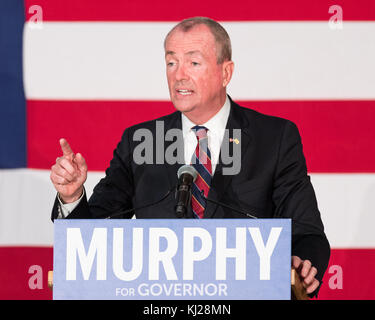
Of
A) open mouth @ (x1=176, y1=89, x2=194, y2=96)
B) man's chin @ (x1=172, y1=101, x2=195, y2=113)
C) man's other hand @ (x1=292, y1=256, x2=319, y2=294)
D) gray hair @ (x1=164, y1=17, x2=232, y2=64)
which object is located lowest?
man's other hand @ (x1=292, y1=256, x2=319, y2=294)

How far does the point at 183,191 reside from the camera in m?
1.63

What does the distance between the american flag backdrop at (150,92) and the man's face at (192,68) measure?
0.65 m

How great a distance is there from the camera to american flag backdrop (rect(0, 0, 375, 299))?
2865 mm

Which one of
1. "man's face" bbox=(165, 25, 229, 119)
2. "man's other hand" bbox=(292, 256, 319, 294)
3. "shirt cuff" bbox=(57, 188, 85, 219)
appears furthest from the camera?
"man's face" bbox=(165, 25, 229, 119)

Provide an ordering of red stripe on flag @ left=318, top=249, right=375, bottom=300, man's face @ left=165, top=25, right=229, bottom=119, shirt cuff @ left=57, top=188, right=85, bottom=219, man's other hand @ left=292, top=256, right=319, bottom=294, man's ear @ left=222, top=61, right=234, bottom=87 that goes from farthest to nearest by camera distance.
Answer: red stripe on flag @ left=318, top=249, right=375, bottom=300 → man's ear @ left=222, top=61, right=234, bottom=87 → man's face @ left=165, top=25, right=229, bottom=119 → shirt cuff @ left=57, top=188, right=85, bottom=219 → man's other hand @ left=292, top=256, right=319, bottom=294

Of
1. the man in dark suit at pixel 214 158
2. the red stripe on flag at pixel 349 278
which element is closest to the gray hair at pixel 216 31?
the man in dark suit at pixel 214 158

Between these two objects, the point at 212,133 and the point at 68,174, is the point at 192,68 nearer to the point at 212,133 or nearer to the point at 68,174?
the point at 212,133

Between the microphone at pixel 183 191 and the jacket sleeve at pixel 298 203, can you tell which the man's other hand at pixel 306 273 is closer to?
the jacket sleeve at pixel 298 203

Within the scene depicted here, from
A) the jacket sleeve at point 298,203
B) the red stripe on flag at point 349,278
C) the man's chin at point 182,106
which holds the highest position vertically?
the man's chin at point 182,106

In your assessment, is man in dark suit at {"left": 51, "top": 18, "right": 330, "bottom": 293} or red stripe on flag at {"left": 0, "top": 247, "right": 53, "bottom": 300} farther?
red stripe on flag at {"left": 0, "top": 247, "right": 53, "bottom": 300}

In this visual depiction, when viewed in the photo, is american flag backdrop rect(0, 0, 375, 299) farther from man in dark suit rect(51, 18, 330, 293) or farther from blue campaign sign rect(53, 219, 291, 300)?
blue campaign sign rect(53, 219, 291, 300)

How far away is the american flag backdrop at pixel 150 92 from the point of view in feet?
9.40

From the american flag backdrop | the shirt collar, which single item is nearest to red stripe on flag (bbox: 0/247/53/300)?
the american flag backdrop

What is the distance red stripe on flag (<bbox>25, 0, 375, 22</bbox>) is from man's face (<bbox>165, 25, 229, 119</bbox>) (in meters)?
0.69
